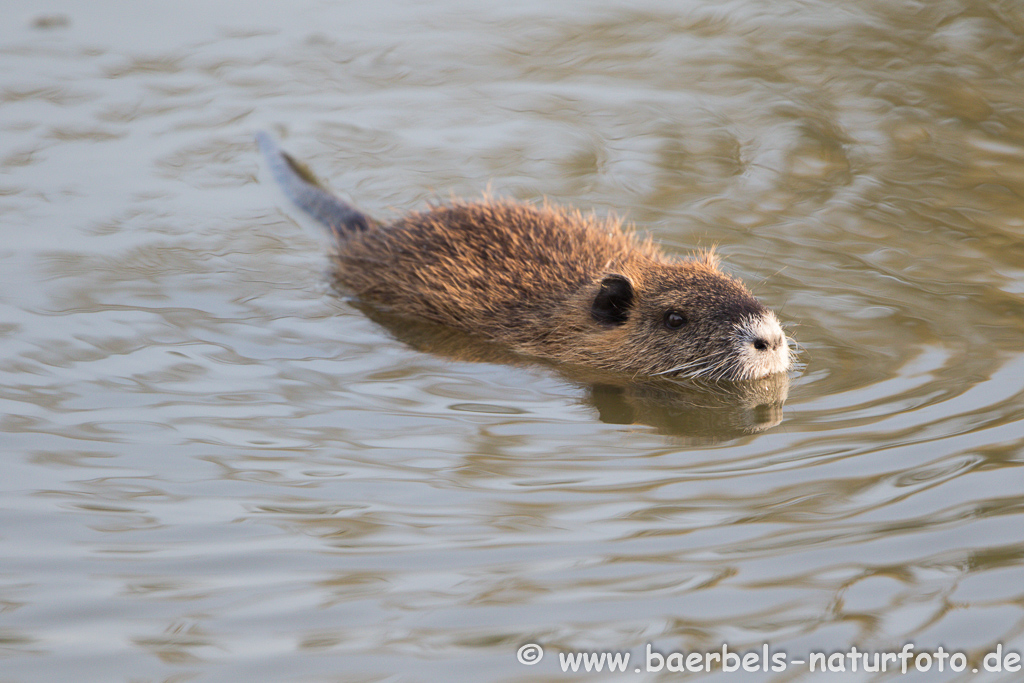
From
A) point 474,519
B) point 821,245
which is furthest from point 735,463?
point 821,245

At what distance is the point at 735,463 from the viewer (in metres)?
4.28

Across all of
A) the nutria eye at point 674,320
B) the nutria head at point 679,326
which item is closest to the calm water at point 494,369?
the nutria head at point 679,326

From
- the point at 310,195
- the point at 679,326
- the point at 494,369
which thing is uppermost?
the point at 310,195

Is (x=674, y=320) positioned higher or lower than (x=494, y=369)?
higher

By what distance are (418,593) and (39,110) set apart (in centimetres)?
725

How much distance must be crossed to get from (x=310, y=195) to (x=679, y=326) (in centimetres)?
322

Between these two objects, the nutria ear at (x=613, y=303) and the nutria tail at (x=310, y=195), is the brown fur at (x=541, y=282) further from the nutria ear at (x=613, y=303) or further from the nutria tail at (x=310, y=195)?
the nutria tail at (x=310, y=195)

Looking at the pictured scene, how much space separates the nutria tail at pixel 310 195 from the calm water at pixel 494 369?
180 millimetres

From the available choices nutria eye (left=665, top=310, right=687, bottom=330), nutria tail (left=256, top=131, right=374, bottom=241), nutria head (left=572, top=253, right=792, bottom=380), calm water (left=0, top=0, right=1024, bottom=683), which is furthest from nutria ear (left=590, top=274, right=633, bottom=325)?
nutria tail (left=256, top=131, right=374, bottom=241)

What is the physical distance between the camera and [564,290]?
18.9 ft

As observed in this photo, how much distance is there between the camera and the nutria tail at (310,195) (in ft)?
23.1

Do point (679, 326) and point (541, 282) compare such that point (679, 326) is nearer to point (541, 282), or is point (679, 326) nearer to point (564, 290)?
point (564, 290)

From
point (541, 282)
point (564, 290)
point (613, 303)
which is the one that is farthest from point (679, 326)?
point (541, 282)

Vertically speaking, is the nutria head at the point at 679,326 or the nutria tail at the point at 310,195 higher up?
the nutria tail at the point at 310,195
